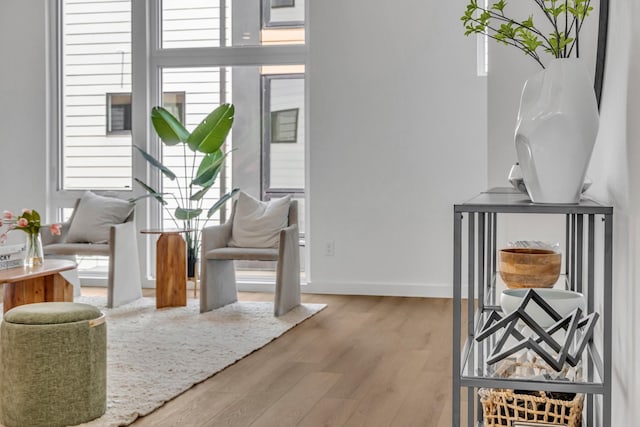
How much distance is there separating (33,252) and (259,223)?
1.66m

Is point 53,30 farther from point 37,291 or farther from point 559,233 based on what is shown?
point 559,233

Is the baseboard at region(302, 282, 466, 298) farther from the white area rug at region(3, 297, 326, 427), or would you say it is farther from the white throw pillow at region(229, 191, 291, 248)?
the white throw pillow at region(229, 191, 291, 248)

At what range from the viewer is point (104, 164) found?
714 centimetres

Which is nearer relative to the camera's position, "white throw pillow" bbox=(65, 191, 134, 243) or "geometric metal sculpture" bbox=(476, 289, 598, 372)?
"geometric metal sculpture" bbox=(476, 289, 598, 372)

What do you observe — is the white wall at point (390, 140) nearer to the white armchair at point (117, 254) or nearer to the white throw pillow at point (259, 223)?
the white throw pillow at point (259, 223)

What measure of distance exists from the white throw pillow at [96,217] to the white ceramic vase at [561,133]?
4.89 metres

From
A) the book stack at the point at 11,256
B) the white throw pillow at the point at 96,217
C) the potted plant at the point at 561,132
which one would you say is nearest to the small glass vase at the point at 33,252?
the book stack at the point at 11,256

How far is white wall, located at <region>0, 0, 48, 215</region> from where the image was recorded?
7113mm

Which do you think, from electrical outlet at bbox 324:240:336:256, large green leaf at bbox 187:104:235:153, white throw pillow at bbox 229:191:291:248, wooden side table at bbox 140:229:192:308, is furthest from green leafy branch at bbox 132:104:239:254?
electrical outlet at bbox 324:240:336:256

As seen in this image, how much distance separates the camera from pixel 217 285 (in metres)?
5.71

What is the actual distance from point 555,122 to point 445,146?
471 cm

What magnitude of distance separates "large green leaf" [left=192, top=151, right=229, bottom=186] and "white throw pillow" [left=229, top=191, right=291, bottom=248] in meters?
0.47

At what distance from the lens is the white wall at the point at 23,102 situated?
280 inches

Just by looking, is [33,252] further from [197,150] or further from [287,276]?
[197,150]
